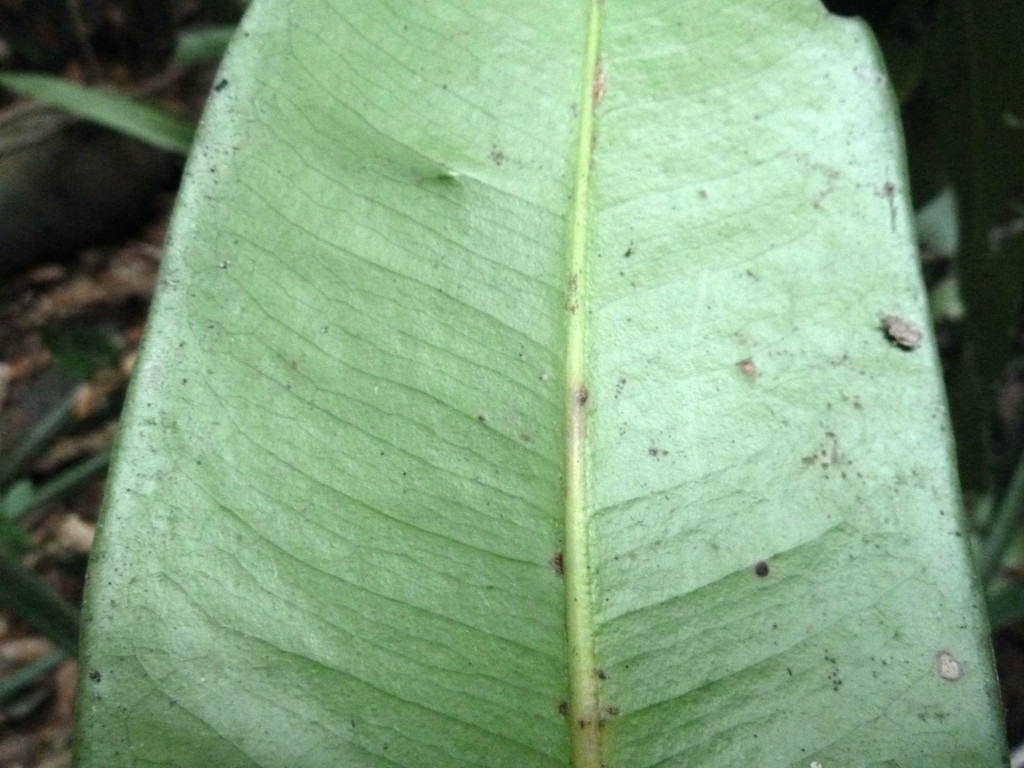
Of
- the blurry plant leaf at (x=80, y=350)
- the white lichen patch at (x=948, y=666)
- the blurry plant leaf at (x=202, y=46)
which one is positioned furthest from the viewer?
the blurry plant leaf at (x=80, y=350)

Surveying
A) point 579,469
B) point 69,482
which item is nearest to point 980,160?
point 579,469

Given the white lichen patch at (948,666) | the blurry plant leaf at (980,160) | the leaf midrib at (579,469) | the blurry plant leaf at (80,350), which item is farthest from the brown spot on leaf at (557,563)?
the blurry plant leaf at (80,350)

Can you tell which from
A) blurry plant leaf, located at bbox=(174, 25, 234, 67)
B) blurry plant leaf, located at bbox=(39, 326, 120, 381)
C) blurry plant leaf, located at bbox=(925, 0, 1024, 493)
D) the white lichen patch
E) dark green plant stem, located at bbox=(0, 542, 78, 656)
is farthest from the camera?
blurry plant leaf, located at bbox=(39, 326, 120, 381)

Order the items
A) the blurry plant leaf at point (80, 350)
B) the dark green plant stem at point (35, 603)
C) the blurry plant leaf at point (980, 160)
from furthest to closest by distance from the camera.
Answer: the blurry plant leaf at point (80, 350), the dark green plant stem at point (35, 603), the blurry plant leaf at point (980, 160)

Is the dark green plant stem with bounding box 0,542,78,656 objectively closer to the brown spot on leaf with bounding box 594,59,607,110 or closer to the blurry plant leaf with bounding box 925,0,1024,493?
the brown spot on leaf with bounding box 594,59,607,110

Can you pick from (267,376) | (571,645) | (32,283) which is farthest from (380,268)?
(32,283)

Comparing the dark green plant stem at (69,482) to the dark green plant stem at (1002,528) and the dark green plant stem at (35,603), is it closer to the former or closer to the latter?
the dark green plant stem at (35,603)

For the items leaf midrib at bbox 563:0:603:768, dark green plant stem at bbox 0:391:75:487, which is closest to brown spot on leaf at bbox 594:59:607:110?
leaf midrib at bbox 563:0:603:768

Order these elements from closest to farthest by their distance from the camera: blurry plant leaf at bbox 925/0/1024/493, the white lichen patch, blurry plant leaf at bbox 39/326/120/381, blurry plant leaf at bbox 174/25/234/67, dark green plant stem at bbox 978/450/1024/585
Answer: the white lichen patch
blurry plant leaf at bbox 925/0/1024/493
dark green plant stem at bbox 978/450/1024/585
blurry plant leaf at bbox 174/25/234/67
blurry plant leaf at bbox 39/326/120/381
